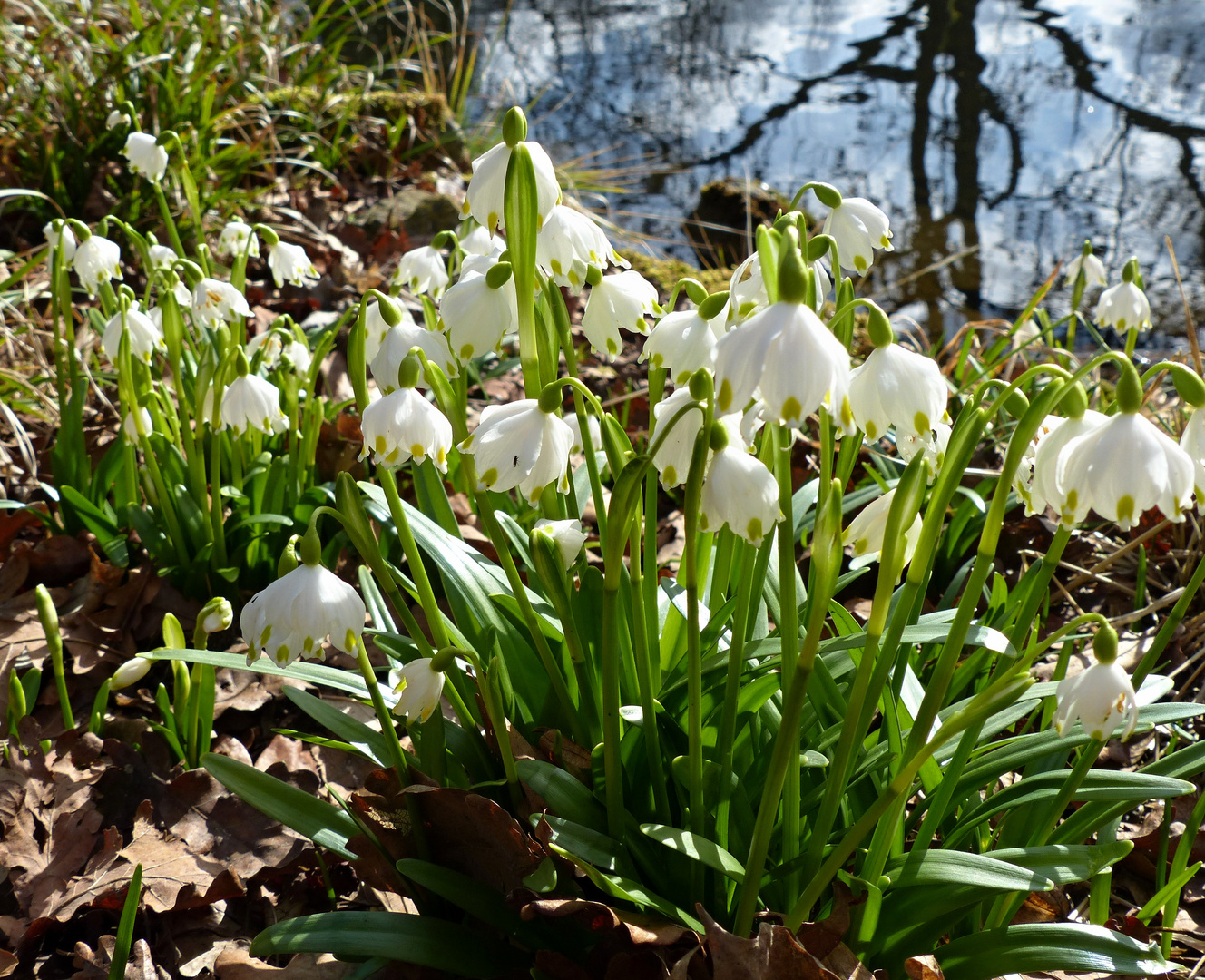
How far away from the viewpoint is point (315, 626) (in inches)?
45.9

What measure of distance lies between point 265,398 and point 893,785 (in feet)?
4.84

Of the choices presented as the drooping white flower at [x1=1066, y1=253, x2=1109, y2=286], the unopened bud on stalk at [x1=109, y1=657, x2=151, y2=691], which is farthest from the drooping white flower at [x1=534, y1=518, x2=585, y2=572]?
the drooping white flower at [x1=1066, y1=253, x2=1109, y2=286]

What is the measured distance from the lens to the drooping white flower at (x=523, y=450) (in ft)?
3.83

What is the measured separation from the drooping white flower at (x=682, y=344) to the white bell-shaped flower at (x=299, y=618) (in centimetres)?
51

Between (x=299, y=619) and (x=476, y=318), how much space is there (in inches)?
18.4

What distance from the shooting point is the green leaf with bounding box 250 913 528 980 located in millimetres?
1275

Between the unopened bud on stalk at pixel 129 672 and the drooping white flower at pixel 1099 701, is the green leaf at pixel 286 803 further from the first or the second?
the drooping white flower at pixel 1099 701

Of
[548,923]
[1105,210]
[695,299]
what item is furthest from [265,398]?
[1105,210]

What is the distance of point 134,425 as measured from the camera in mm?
→ 2270

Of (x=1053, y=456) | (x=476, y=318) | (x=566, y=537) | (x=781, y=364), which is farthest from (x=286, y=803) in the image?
(x=1053, y=456)

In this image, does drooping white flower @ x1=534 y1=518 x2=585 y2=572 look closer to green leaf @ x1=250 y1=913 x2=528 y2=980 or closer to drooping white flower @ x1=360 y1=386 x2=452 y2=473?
drooping white flower @ x1=360 y1=386 x2=452 y2=473

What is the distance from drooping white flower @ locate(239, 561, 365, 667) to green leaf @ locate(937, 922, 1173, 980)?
946 millimetres

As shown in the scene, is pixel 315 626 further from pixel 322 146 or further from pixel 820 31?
pixel 820 31

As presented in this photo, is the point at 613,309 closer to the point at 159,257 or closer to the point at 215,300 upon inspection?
the point at 215,300
